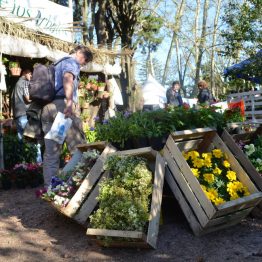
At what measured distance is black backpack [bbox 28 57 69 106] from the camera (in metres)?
5.02

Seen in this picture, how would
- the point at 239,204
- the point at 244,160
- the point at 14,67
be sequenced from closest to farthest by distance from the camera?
1. the point at 239,204
2. the point at 244,160
3. the point at 14,67

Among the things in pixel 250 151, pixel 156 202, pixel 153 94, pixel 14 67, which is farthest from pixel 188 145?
pixel 153 94

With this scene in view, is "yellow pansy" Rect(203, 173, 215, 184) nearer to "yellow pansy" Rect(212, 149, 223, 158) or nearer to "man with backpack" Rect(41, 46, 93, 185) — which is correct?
"yellow pansy" Rect(212, 149, 223, 158)

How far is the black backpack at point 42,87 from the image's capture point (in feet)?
16.5

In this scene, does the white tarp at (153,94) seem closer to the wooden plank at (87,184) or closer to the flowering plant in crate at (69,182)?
the flowering plant in crate at (69,182)

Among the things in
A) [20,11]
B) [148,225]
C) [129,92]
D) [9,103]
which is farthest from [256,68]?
[129,92]

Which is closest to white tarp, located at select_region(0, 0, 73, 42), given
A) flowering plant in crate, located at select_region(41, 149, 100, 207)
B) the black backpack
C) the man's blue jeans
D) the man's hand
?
the man's blue jeans

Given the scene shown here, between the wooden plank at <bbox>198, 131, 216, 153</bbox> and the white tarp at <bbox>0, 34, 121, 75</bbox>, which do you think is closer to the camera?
the wooden plank at <bbox>198, 131, 216, 153</bbox>

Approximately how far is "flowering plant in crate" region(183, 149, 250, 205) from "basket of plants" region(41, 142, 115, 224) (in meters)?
0.86

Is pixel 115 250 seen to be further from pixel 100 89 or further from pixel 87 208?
pixel 100 89

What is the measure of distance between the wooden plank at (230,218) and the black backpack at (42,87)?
2.40 meters

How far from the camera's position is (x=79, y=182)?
4352mm

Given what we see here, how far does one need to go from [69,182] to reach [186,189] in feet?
3.98

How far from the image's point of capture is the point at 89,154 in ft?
14.5
